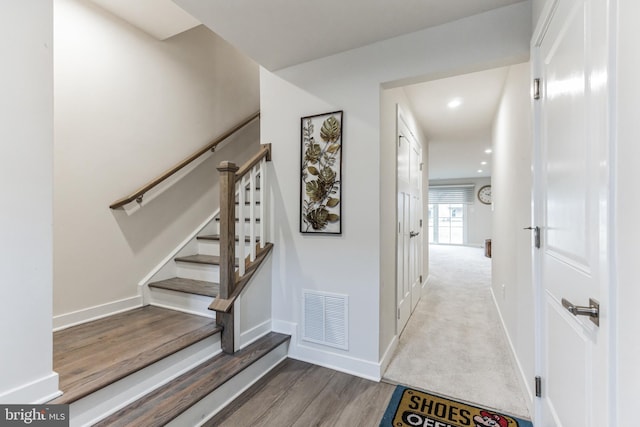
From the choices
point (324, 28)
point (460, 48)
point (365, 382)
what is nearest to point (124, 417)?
point (365, 382)

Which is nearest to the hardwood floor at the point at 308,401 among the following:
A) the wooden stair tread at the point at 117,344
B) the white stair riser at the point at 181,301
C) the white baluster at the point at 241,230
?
the wooden stair tread at the point at 117,344

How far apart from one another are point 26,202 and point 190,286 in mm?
1354

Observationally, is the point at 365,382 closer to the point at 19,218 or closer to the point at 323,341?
the point at 323,341

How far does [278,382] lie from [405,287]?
5.18 feet

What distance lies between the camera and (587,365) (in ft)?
2.89

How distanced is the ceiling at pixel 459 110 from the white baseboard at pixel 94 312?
3142mm

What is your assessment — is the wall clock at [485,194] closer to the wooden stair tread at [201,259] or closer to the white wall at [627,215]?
the wooden stair tread at [201,259]

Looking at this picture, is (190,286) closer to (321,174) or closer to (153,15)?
(321,174)

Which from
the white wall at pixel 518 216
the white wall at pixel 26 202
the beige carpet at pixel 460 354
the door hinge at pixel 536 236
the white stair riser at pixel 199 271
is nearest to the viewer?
the white wall at pixel 26 202

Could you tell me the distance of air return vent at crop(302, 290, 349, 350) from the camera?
208cm

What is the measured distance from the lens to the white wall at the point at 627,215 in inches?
24.6

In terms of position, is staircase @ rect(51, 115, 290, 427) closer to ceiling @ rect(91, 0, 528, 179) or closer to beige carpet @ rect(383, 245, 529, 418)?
ceiling @ rect(91, 0, 528, 179)

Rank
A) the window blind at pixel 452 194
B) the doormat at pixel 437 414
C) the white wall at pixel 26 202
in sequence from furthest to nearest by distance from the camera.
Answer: the window blind at pixel 452 194, the doormat at pixel 437 414, the white wall at pixel 26 202

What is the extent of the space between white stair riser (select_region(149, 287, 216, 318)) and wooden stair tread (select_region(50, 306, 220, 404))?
5cm
